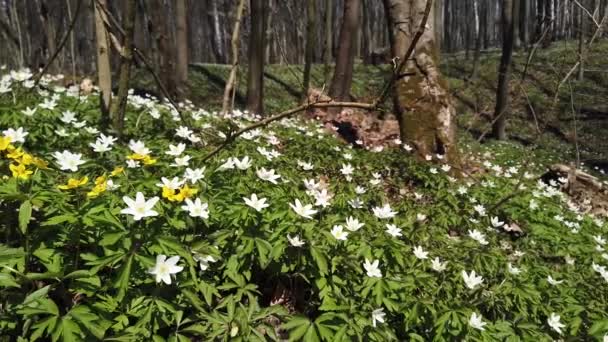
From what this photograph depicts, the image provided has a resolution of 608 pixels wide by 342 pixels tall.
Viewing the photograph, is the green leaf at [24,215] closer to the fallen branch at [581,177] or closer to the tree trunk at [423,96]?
the tree trunk at [423,96]

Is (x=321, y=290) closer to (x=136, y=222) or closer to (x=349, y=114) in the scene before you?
(x=136, y=222)

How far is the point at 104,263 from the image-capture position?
1.68 meters

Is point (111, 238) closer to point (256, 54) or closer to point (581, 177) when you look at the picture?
point (581, 177)

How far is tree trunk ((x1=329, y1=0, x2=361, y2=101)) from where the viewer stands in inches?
402

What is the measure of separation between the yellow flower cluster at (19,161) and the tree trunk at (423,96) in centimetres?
494

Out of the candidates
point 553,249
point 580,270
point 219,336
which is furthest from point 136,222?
point 553,249

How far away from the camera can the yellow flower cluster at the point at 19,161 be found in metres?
1.98

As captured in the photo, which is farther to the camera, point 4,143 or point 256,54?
point 256,54

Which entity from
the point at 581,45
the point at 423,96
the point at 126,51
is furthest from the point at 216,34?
the point at 126,51

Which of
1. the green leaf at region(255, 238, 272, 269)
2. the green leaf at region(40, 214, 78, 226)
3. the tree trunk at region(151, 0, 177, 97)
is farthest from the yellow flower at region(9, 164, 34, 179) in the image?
the tree trunk at region(151, 0, 177, 97)

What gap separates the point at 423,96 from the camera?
6.14 metres

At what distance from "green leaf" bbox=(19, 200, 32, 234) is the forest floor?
12.6 meters

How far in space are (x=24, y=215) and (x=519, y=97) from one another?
709 inches

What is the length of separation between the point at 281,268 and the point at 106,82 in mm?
3020
